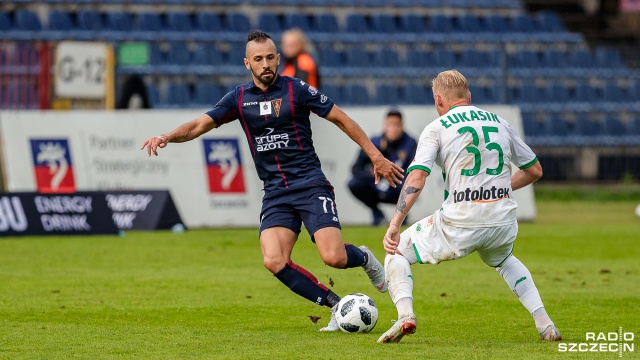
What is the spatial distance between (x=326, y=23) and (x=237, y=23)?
211 cm

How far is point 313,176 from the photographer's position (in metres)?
8.35

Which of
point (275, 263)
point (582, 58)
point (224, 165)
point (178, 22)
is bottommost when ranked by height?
point (224, 165)

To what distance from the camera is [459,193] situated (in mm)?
7328

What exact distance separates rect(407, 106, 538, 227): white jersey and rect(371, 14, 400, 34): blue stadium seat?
20051mm

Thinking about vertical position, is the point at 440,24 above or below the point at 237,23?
below

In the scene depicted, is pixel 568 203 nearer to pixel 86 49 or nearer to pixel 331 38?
pixel 331 38

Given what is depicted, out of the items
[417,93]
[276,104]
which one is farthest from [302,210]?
[417,93]

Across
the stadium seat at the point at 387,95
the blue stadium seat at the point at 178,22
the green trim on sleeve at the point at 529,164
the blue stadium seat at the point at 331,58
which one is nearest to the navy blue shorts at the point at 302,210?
the green trim on sleeve at the point at 529,164

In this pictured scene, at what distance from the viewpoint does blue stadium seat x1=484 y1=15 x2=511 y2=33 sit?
27.7m

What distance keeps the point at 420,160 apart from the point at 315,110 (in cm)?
126

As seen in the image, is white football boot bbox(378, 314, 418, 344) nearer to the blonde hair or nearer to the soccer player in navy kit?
the soccer player in navy kit

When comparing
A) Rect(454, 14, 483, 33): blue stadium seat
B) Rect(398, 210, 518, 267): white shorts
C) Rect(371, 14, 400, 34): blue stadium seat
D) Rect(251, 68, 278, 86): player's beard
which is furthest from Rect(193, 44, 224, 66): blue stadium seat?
Rect(398, 210, 518, 267): white shorts

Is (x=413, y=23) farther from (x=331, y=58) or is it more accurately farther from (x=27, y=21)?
(x=27, y=21)

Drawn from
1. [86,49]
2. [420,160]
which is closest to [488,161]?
[420,160]
